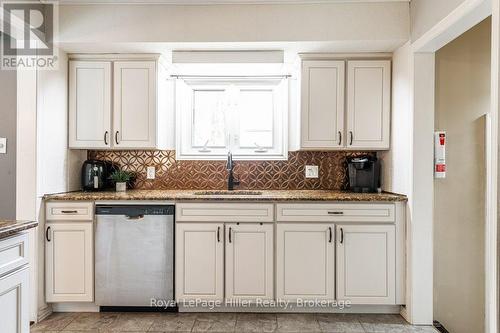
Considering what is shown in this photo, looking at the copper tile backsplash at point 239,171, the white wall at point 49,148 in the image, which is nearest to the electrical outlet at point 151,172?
the copper tile backsplash at point 239,171

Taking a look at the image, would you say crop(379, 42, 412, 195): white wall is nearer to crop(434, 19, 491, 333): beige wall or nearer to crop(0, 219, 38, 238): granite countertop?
crop(434, 19, 491, 333): beige wall

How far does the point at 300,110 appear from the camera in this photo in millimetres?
3170

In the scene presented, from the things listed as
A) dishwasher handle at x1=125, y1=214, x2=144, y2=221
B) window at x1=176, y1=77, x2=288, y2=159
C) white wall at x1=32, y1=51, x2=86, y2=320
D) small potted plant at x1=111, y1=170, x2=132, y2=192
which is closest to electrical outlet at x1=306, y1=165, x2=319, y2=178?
window at x1=176, y1=77, x2=288, y2=159

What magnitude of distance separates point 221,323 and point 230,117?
1.86m

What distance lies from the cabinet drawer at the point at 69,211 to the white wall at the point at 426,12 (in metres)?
2.79

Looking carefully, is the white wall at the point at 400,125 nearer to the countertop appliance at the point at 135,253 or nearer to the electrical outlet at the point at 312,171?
the electrical outlet at the point at 312,171

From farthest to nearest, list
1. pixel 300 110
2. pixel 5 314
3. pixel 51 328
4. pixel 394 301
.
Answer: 1. pixel 300 110
2. pixel 394 301
3. pixel 51 328
4. pixel 5 314

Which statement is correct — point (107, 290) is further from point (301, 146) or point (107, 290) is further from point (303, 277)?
point (301, 146)

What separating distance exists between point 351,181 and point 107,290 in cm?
222

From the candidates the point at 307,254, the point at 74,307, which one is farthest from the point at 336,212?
the point at 74,307

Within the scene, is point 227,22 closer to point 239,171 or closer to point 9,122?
point 239,171

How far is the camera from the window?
3609 mm

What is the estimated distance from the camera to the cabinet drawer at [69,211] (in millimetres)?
2902

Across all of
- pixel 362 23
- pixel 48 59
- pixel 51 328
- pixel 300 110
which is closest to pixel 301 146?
pixel 300 110
